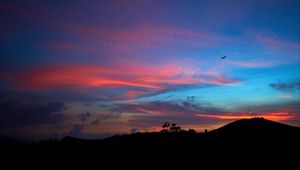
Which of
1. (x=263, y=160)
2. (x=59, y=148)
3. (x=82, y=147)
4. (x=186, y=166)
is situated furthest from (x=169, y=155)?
(x=59, y=148)

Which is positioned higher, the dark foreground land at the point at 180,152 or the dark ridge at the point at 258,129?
the dark ridge at the point at 258,129

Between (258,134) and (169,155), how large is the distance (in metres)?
11.0

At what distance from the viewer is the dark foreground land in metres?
21.4

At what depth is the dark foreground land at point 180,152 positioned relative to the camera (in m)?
21.4

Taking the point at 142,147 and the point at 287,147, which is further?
the point at 142,147

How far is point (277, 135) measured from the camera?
27.5 m

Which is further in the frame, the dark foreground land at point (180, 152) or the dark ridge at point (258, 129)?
the dark ridge at point (258, 129)

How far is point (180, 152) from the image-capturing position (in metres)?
24.3

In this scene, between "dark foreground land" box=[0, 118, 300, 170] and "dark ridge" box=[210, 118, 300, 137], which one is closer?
"dark foreground land" box=[0, 118, 300, 170]

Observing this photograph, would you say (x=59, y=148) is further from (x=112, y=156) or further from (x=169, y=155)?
(x=169, y=155)

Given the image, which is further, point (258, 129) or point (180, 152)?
point (258, 129)

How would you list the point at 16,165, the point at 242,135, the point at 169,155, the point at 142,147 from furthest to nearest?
the point at 242,135 < the point at 142,147 < the point at 169,155 < the point at 16,165

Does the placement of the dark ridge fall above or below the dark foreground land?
above

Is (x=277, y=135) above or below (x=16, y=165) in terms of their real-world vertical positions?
above
